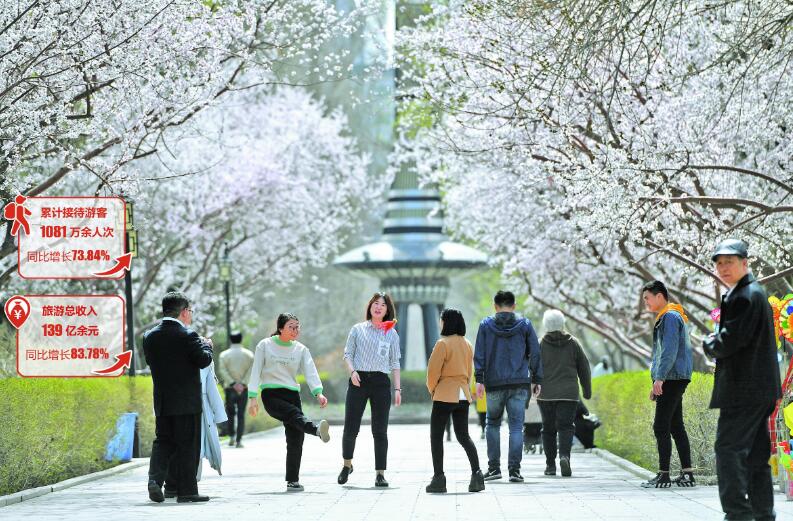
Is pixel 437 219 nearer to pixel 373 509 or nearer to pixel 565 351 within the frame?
pixel 565 351

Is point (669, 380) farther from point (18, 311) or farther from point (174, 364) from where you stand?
point (18, 311)

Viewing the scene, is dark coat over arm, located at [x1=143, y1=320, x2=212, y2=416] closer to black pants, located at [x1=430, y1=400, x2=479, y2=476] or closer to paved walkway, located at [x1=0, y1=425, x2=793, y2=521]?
paved walkway, located at [x1=0, y1=425, x2=793, y2=521]

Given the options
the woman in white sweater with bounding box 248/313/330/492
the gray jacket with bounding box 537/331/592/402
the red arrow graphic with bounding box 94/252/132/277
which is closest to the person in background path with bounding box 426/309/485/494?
the woman in white sweater with bounding box 248/313/330/492

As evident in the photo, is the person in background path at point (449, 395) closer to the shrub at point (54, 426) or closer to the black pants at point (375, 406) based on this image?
the black pants at point (375, 406)

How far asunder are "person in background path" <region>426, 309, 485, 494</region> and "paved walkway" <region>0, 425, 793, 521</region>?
24 centimetres

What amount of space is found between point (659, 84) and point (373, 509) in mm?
10214

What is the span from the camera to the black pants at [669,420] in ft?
45.6

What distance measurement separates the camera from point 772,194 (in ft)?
68.7

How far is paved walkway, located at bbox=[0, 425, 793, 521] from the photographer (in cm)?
1177

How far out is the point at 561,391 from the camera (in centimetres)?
1661

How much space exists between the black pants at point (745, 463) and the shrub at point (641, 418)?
557cm

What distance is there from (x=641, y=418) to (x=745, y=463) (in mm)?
8976

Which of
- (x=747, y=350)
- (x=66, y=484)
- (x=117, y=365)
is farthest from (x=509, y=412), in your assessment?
(x=117, y=365)

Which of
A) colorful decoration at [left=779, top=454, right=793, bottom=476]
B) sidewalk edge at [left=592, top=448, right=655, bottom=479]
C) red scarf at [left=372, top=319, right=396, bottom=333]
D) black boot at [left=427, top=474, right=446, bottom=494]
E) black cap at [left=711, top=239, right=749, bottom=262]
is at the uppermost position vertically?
black cap at [left=711, top=239, right=749, bottom=262]
